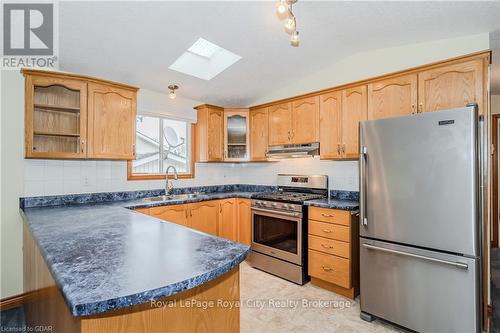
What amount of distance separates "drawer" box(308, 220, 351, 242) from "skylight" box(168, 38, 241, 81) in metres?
2.06

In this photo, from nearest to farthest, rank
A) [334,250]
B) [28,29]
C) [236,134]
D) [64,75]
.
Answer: [28,29] < [64,75] < [334,250] < [236,134]

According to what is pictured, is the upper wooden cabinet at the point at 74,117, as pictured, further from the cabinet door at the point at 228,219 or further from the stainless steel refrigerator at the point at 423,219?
the stainless steel refrigerator at the point at 423,219

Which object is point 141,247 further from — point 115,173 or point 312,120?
point 312,120

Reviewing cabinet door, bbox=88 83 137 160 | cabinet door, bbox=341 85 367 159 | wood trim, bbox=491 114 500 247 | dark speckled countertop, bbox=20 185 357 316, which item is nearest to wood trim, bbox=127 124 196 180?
cabinet door, bbox=88 83 137 160

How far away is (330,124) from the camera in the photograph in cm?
304

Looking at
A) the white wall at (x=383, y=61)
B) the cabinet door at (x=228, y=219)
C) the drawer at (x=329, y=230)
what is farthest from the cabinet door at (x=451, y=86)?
the cabinet door at (x=228, y=219)

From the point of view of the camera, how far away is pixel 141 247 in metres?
1.24

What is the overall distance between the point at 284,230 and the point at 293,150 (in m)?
1.04

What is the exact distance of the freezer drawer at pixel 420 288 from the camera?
1.76m

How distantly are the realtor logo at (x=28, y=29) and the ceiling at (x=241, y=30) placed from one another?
0.30 ft

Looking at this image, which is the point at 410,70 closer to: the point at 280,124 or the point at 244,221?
the point at 280,124

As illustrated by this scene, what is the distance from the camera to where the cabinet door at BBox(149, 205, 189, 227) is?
2918mm

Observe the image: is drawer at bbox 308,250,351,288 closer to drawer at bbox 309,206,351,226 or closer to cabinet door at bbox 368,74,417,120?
drawer at bbox 309,206,351,226

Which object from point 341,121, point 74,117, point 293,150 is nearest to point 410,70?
point 341,121
